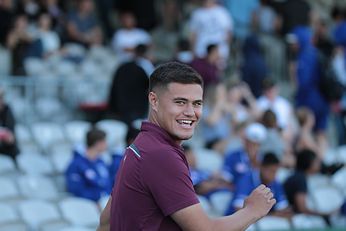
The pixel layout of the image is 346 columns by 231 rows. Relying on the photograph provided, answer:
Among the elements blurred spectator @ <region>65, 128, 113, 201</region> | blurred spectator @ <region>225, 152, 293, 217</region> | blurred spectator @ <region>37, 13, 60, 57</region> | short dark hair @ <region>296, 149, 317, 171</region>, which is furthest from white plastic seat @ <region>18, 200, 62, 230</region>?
blurred spectator @ <region>37, 13, 60, 57</region>

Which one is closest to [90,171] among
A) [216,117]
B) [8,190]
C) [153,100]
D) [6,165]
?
[8,190]

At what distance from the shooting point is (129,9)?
1425 centimetres

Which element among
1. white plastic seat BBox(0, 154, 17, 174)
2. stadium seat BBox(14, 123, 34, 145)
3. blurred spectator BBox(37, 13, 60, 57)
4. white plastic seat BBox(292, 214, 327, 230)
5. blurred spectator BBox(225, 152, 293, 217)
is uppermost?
blurred spectator BBox(37, 13, 60, 57)

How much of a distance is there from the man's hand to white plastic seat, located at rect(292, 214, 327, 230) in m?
4.63

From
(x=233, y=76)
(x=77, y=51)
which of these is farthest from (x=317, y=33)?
(x=77, y=51)

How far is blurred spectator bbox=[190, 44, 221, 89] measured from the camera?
36.9 ft

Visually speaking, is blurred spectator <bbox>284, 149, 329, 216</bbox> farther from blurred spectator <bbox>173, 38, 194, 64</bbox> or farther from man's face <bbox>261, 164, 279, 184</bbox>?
blurred spectator <bbox>173, 38, 194, 64</bbox>

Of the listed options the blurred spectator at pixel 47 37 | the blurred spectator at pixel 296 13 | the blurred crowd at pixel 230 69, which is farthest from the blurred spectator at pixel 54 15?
the blurred spectator at pixel 296 13

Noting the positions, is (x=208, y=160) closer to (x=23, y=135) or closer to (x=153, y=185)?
(x=23, y=135)

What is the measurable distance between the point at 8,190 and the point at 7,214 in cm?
78

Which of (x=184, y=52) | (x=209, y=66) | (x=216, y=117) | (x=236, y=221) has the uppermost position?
(x=184, y=52)

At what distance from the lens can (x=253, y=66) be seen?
1262 centimetres

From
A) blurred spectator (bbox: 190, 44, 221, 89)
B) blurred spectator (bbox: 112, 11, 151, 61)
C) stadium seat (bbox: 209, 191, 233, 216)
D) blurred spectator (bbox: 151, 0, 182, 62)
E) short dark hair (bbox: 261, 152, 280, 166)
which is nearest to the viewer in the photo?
short dark hair (bbox: 261, 152, 280, 166)

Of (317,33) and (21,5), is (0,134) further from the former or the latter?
(317,33)
